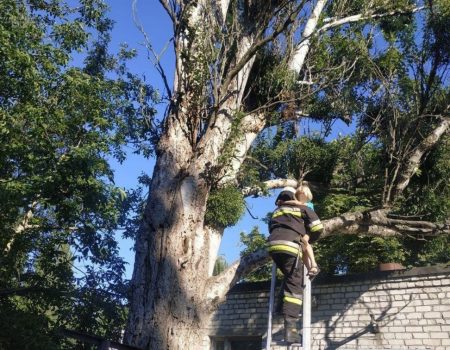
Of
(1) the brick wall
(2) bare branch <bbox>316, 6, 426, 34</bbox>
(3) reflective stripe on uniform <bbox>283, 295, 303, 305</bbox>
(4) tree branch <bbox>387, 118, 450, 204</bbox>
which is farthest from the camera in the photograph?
(2) bare branch <bbox>316, 6, 426, 34</bbox>

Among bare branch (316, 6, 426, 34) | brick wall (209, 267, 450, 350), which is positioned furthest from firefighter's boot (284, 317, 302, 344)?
bare branch (316, 6, 426, 34)

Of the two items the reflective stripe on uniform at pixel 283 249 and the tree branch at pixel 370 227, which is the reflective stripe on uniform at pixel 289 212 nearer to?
the reflective stripe on uniform at pixel 283 249

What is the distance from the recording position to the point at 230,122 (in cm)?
713

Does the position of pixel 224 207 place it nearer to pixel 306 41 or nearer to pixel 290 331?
pixel 290 331

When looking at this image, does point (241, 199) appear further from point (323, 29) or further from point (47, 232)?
point (323, 29)

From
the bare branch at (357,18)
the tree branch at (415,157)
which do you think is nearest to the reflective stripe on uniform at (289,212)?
the tree branch at (415,157)

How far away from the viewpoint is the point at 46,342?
7.13 m

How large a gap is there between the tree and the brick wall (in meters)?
1.02

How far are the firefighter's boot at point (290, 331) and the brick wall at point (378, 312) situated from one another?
2.20 metres

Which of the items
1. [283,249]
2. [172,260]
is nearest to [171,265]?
[172,260]

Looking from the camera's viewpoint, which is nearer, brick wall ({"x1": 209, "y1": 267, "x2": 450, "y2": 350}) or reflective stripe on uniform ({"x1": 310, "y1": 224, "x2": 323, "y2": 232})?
reflective stripe on uniform ({"x1": 310, "y1": 224, "x2": 323, "y2": 232})

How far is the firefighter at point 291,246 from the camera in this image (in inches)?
221

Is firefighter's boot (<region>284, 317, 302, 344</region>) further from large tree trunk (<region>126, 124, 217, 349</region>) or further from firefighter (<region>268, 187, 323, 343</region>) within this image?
large tree trunk (<region>126, 124, 217, 349</region>)

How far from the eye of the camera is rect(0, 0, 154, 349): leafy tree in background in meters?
7.46
